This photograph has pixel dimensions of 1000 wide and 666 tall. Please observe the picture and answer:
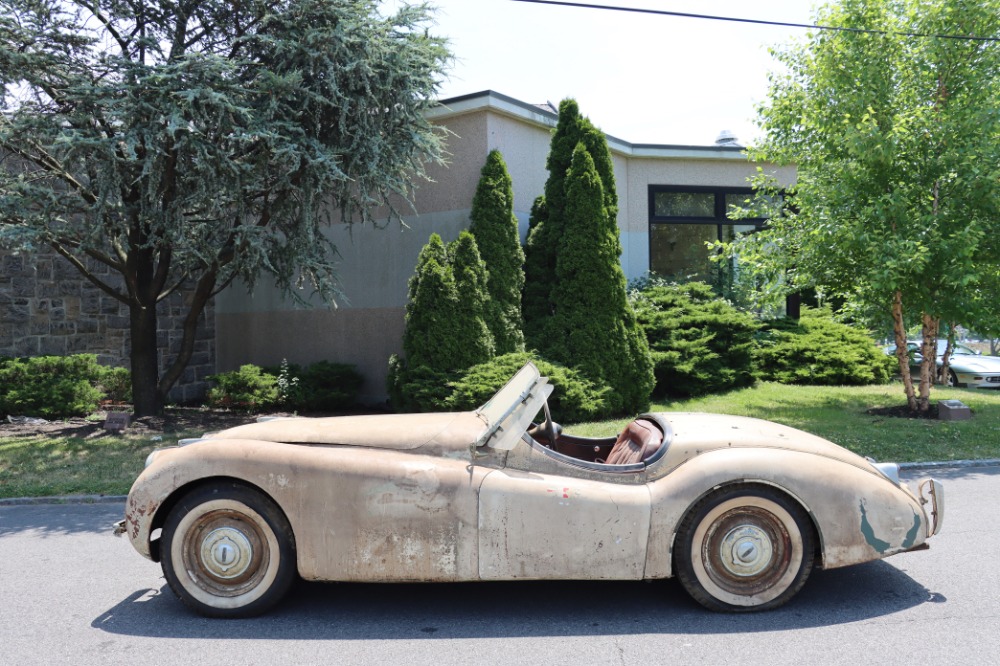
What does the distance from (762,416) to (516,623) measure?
26.7ft

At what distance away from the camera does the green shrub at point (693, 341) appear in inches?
508

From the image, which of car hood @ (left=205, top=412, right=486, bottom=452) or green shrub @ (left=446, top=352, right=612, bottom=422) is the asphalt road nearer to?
car hood @ (left=205, top=412, right=486, bottom=452)

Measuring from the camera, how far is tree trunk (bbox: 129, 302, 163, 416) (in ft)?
36.8

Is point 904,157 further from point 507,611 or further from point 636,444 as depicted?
point 507,611

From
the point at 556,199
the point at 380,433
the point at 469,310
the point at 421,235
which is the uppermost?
the point at 556,199

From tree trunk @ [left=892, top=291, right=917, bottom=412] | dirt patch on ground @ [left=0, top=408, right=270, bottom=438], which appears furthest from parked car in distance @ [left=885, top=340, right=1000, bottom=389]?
dirt patch on ground @ [left=0, top=408, right=270, bottom=438]

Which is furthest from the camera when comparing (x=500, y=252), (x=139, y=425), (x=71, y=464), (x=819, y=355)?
(x=819, y=355)

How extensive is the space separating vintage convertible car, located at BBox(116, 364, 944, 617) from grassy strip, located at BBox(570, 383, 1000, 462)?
200 inches

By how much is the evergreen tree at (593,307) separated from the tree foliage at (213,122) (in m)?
2.52

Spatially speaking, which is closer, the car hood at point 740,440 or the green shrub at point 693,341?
the car hood at point 740,440

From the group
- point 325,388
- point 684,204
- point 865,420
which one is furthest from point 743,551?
point 684,204

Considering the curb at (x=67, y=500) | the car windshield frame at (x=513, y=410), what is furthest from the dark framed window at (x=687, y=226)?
the car windshield frame at (x=513, y=410)

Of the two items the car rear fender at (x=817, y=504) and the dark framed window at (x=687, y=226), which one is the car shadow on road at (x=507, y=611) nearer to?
the car rear fender at (x=817, y=504)

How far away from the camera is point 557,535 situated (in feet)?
12.8
